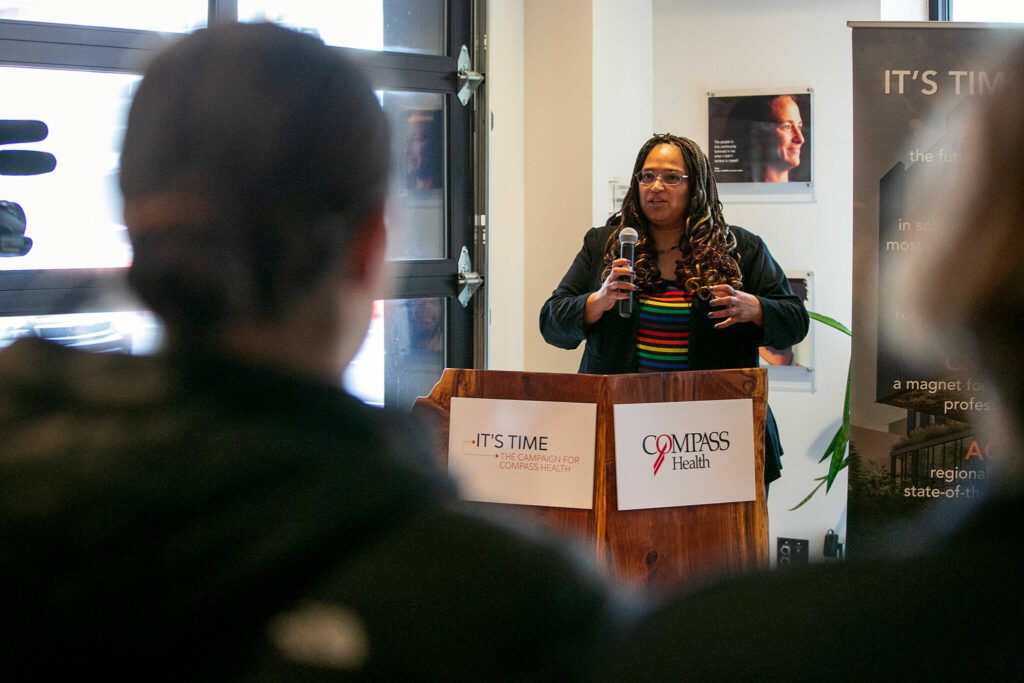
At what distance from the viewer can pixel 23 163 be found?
0.30 m

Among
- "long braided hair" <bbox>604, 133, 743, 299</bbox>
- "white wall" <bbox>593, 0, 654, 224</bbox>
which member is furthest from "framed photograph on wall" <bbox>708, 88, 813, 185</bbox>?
"long braided hair" <bbox>604, 133, 743, 299</bbox>

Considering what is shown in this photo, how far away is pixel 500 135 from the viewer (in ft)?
11.1

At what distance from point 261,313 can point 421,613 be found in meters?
0.09

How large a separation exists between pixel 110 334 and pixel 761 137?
3.86 m

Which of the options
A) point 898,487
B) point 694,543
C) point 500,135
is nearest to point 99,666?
point 694,543

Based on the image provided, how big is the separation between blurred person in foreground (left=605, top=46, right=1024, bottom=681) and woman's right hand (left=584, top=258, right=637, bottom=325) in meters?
1.97

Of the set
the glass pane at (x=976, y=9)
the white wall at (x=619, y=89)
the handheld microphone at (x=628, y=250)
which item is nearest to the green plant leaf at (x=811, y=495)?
the white wall at (x=619, y=89)

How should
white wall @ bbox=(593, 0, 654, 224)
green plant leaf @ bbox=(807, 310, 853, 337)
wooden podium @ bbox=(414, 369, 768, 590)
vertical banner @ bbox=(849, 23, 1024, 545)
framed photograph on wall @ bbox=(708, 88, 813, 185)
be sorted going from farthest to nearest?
framed photograph on wall @ bbox=(708, 88, 813, 185) → green plant leaf @ bbox=(807, 310, 853, 337) → white wall @ bbox=(593, 0, 654, 224) → vertical banner @ bbox=(849, 23, 1024, 545) → wooden podium @ bbox=(414, 369, 768, 590)

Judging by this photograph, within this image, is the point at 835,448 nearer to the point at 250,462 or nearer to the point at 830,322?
the point at 830,322

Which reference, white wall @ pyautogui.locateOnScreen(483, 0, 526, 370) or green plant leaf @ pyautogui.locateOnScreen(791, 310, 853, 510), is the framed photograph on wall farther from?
white wall @ pyautogui.locateOnScreen(483, 0, 526, 370)

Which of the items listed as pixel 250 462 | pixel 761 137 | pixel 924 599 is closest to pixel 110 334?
pixel 250 462

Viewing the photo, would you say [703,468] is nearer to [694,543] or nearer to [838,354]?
[694,543]

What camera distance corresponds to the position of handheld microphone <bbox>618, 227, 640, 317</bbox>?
2268 millimetres

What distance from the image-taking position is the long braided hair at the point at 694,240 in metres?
2.32
